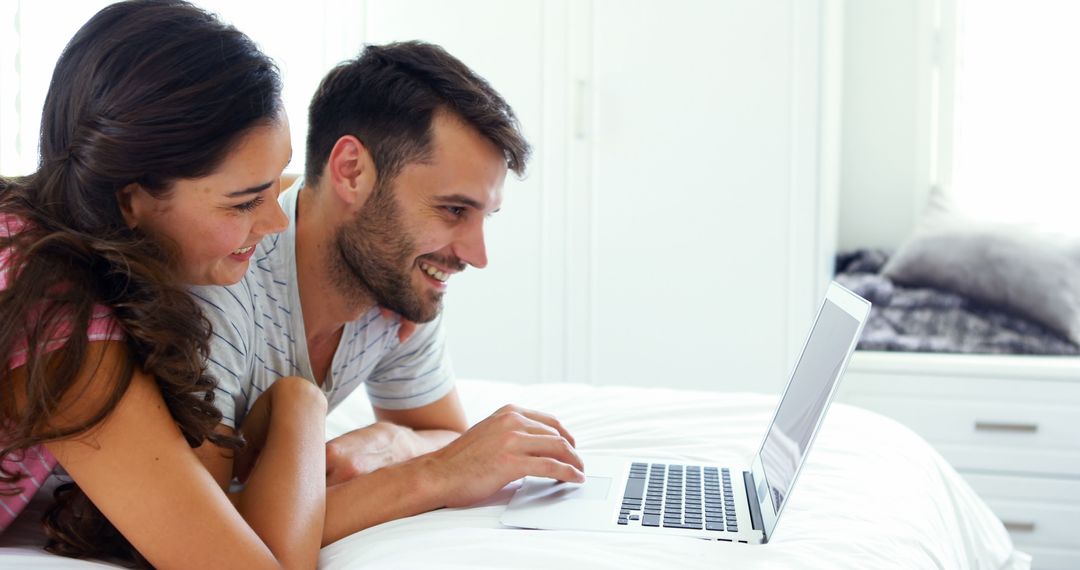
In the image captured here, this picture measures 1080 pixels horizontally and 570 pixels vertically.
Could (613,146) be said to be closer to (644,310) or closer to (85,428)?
(644,310)

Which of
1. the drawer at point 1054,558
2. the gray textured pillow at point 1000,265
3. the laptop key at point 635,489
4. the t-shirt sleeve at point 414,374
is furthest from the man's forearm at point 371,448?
the gray textured pillow at point 1000,265

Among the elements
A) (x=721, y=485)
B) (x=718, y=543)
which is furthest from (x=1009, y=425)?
(x=718, y=543)

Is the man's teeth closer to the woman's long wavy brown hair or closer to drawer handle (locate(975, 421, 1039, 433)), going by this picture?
the woman's long wavy brown hair

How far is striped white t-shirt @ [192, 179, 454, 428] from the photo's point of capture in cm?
123

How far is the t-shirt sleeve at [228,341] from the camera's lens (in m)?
1.20

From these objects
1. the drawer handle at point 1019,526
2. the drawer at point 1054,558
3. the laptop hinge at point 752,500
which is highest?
the laptop hinge at point 752,500

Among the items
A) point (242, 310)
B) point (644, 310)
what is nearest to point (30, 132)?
point (242, 310)

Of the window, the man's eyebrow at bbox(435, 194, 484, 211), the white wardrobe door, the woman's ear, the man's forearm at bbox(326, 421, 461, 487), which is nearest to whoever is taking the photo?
the woman's ear

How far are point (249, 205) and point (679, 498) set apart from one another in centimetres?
60

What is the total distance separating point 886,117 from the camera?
11.2 ft

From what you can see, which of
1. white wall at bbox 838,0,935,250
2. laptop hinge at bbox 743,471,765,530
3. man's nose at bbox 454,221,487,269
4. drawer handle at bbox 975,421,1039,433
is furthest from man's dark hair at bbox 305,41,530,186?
white wall at bbox 838,0,935,250

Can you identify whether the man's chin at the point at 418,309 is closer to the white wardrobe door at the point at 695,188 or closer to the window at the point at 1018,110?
the white wardrobe door at the point at 695,188

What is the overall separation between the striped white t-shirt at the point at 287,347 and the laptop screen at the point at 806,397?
593 millimetres

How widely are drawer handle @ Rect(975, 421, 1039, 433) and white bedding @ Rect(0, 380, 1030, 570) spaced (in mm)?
1189
